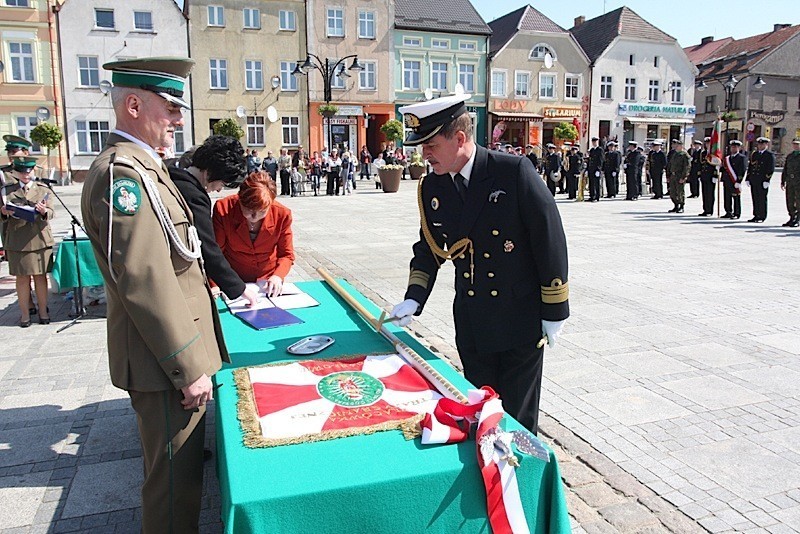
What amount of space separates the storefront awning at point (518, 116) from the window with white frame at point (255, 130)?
1378cm

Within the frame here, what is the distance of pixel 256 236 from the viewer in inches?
181

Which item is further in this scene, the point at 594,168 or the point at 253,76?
the point at 253,76

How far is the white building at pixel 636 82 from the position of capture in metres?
42.0

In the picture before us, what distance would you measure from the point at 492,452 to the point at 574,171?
20443mm

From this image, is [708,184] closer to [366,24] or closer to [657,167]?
[657,167]

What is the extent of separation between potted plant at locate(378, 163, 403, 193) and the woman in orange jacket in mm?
19351

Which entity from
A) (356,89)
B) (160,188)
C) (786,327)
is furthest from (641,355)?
(356,89)

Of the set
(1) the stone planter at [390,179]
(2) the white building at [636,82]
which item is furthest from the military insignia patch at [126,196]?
(2) the white building at [636,82]

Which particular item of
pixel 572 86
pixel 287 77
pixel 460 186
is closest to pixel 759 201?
pixel 460 186

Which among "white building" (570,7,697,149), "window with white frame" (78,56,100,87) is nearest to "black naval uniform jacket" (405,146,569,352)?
"window with white frame" (78,56,100,87)

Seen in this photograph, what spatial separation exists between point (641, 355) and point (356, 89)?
33.3 m

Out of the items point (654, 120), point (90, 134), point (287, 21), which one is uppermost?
point (287, 21)

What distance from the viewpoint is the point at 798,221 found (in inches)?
556

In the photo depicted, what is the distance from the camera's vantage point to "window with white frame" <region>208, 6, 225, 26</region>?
33.6 metres
